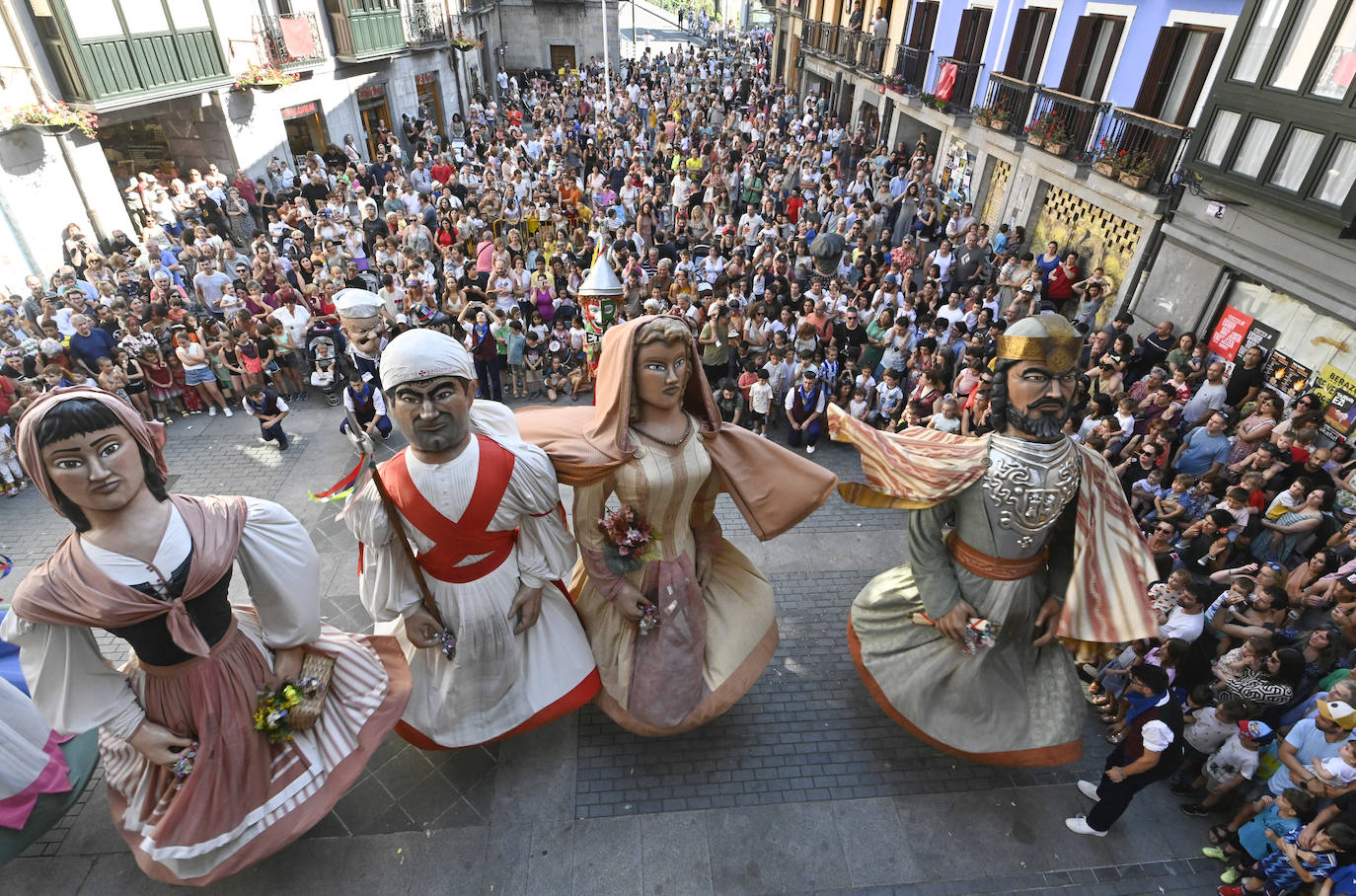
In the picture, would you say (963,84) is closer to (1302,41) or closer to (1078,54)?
(1078,54)

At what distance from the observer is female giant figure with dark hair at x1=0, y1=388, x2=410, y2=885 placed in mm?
2828

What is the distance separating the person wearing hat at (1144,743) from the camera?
3.56m

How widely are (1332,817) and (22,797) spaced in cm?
643

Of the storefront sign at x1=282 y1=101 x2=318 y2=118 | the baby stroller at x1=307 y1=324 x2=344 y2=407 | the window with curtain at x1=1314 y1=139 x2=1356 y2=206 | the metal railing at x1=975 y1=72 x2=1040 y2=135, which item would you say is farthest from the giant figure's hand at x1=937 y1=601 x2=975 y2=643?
the storefront sign at x1=282 y1=101 x2=318 y2=118

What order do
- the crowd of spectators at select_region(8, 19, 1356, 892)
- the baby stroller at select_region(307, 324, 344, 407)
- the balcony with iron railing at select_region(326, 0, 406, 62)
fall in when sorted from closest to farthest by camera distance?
the crowd of spectators at select_region(8, 19, 1356, 892) < the baby stroller at select_region(307, 324, 344, 407) < the balcony with iron railing at select_region(326, 0, 406, 62)

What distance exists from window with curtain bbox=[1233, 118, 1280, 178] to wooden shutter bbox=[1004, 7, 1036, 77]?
6.69m

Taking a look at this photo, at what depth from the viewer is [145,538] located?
295 centimetres

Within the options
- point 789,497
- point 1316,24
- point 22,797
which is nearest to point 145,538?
point 22,797

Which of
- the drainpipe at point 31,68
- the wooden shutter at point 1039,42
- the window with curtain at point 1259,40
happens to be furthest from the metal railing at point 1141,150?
the drainpipe at point 31,68

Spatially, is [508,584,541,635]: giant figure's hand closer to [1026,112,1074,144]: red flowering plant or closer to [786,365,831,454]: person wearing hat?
[786,365,831,454]: person wearing hat

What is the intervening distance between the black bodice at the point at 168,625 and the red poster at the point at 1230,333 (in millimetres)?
10336

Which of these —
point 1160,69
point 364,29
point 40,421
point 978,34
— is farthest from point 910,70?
point 40,421

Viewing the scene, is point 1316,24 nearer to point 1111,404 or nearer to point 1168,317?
point 1168,317

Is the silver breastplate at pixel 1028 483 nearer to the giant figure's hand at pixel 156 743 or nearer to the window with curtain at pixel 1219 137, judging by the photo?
the giant figure's hand at pixel 156 743
